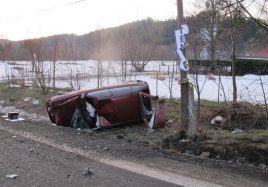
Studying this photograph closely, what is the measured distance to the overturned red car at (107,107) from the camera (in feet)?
28.7

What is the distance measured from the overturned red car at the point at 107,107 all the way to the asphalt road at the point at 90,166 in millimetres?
Result: 1151

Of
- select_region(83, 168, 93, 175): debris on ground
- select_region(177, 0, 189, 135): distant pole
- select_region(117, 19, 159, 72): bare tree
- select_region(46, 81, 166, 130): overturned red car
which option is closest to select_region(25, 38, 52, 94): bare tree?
select_region(117, 19, 159, 72): bare tree

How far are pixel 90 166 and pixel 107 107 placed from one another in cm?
338

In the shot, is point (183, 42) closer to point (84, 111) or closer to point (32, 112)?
point (84, 111)

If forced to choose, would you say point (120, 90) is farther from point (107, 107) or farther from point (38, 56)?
point (38, 56)

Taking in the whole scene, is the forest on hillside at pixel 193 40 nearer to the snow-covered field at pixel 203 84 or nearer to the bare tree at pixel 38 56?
the bare tree at pixel 38 56

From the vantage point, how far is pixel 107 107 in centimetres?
883

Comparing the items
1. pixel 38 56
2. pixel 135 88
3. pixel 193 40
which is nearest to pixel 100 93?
pixel 135 88

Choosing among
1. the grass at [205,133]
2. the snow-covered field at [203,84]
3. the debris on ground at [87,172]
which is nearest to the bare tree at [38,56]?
the snow-covered field at [203,84]

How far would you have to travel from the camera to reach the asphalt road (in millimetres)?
4766

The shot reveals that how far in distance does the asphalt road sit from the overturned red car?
1.15m

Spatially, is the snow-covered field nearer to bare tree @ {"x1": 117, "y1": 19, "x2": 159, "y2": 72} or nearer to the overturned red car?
bare tree @ {"x1": 117, "y1": 19, "x2": 159, "y2": 72}

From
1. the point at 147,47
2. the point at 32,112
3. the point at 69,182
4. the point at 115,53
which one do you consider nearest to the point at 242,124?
the point at 69,182

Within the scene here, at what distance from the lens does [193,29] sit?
29.5 feet
